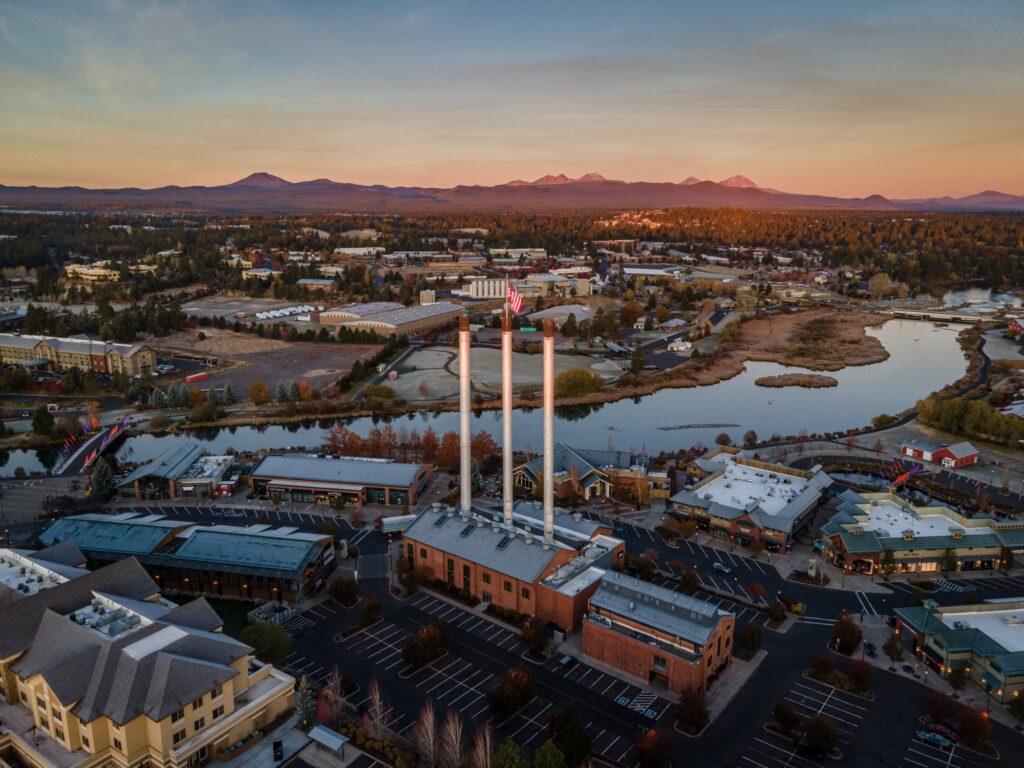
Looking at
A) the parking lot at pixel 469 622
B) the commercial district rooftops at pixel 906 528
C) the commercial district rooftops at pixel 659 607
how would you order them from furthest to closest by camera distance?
the commercial district rooftops at pixel 906 528, the parking lot at pixel 469 622, the commercial district rooftops at pixel 659 607

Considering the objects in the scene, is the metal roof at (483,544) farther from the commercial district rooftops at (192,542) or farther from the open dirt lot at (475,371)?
the open dirt lot at (475,371)

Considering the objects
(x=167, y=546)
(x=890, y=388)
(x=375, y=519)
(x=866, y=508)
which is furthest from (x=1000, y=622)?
(x=890, y=388)

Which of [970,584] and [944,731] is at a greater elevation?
[944,731]

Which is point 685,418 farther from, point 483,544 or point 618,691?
point 618,691

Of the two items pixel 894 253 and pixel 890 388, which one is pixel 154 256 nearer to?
pixel 890 388

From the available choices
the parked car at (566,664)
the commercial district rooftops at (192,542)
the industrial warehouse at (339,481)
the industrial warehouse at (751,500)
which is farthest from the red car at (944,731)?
the industrial warehouse at (339,481)

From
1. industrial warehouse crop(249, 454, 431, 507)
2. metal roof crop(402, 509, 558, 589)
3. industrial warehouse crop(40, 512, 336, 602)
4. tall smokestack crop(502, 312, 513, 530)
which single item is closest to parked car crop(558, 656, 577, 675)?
metal roof crop(402, 509, 558, 589)

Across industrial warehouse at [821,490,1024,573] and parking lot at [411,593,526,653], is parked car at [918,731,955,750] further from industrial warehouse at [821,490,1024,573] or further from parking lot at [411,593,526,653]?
parking lot at [411,593,526,653]

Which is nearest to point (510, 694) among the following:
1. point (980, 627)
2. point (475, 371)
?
point (980, 627)
